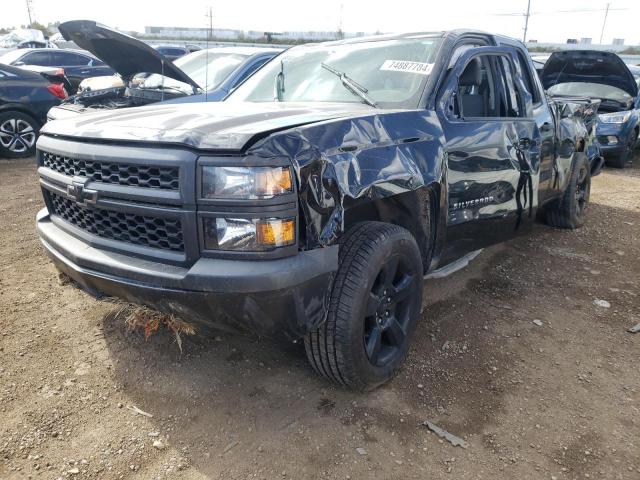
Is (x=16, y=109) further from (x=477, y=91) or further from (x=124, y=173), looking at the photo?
(x=477, y=91)

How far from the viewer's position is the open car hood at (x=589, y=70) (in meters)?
8.46

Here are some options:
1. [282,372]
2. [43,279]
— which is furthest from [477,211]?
[43,279]

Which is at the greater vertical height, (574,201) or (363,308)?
(363,308)

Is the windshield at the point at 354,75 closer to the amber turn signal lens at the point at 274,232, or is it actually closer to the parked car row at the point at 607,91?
the amber turn signal lens at the point at 274,232

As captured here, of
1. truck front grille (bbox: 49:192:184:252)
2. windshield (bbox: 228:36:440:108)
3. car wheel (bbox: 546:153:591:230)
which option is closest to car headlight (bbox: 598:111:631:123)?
car wheel (bbox: 546:153:591:230)

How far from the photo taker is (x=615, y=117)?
9008 millimetres

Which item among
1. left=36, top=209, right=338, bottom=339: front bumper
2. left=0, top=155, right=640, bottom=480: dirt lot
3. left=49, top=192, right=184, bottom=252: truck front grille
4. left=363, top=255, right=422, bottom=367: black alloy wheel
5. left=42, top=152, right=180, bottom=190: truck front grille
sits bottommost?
left=0, top=155, right=640, bottom=480: dirt lot

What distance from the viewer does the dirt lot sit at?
7.32 ft

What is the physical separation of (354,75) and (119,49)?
8.58ft

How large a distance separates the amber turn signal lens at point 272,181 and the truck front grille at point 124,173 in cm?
33

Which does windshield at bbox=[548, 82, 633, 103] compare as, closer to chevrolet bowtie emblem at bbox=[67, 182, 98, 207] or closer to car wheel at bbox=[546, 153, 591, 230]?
car wheel at bbox=[546, 153, 591, 230]

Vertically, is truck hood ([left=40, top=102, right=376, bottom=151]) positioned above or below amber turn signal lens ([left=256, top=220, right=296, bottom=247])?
above

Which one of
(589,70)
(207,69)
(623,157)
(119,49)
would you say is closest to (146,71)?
(119,49)

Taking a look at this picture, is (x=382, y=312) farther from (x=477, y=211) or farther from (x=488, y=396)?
(x=477, y=211)
